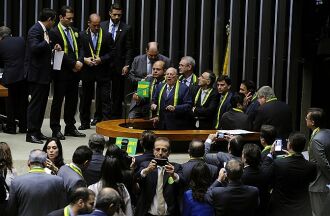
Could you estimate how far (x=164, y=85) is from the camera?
12117 mm

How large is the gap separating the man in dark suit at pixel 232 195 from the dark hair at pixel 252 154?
1.30 ft

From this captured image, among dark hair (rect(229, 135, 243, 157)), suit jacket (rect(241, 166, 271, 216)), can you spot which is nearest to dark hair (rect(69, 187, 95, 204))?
suit jacket (rect(241, 166, 271, 216))

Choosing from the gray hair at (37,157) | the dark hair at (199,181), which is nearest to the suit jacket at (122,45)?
the dark hair at (199,181)

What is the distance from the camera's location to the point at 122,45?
13.9 metres

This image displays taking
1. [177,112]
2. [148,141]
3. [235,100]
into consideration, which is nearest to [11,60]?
[177,112]

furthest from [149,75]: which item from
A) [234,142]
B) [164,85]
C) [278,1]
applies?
[234,142]

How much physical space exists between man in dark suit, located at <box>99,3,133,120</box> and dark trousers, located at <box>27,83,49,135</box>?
1.81 meters

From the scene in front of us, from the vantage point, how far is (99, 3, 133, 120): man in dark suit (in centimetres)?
1383

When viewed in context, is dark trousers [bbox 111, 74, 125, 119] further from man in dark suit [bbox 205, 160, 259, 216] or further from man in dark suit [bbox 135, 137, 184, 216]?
man in dark suit [bbox 205, 160, 259, 216]

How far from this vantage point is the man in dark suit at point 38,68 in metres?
12.0

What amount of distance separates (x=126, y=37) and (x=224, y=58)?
1.74m

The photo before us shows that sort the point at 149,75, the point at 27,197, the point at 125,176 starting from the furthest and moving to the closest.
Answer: the point at 149,75
the point at 125,176
the point at 27,197

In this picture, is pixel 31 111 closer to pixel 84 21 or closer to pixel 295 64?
pixel 84 21

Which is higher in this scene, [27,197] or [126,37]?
[126,37]
